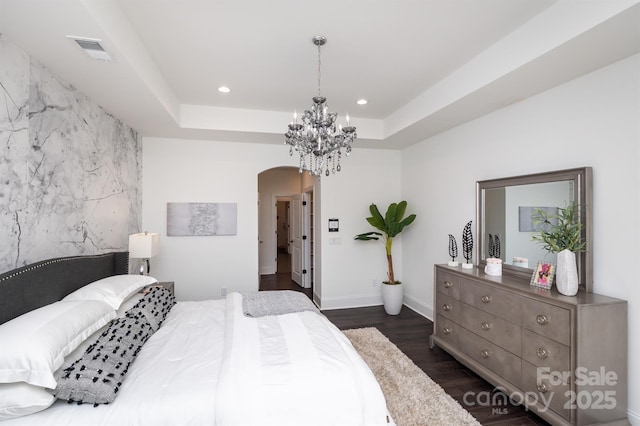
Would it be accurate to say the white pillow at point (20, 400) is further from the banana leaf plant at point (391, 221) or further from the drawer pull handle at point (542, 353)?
the banana leaf plant at point (391, 221)

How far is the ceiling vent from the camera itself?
196 cm

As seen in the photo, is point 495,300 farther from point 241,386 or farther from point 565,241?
point 241,386

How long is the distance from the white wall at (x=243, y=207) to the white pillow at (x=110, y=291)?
1.92m

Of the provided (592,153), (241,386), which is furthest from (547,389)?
(241,386)

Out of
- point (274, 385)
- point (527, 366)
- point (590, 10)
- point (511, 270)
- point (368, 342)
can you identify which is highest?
point (590, 10)

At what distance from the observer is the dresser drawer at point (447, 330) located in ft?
10.1

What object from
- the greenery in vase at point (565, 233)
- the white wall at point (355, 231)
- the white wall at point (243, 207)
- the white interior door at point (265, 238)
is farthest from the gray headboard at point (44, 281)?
the white interior door at point (265, 238)

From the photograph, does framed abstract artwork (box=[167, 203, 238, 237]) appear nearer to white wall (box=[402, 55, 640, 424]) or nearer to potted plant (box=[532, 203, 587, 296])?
white wall (box=[402, 55, 640, 424])

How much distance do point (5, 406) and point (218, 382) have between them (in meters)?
0.87

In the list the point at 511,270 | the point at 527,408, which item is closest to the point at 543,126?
the point at 511,270

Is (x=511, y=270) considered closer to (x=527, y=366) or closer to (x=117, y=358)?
(x=527, y=366)

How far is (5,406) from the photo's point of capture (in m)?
1.29

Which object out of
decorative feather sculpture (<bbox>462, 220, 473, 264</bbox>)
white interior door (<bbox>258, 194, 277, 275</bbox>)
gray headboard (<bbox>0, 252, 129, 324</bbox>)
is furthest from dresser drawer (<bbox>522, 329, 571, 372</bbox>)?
white interior door (<bbox>258, 194, 277, 275</bbox>)

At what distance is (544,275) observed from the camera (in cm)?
244
